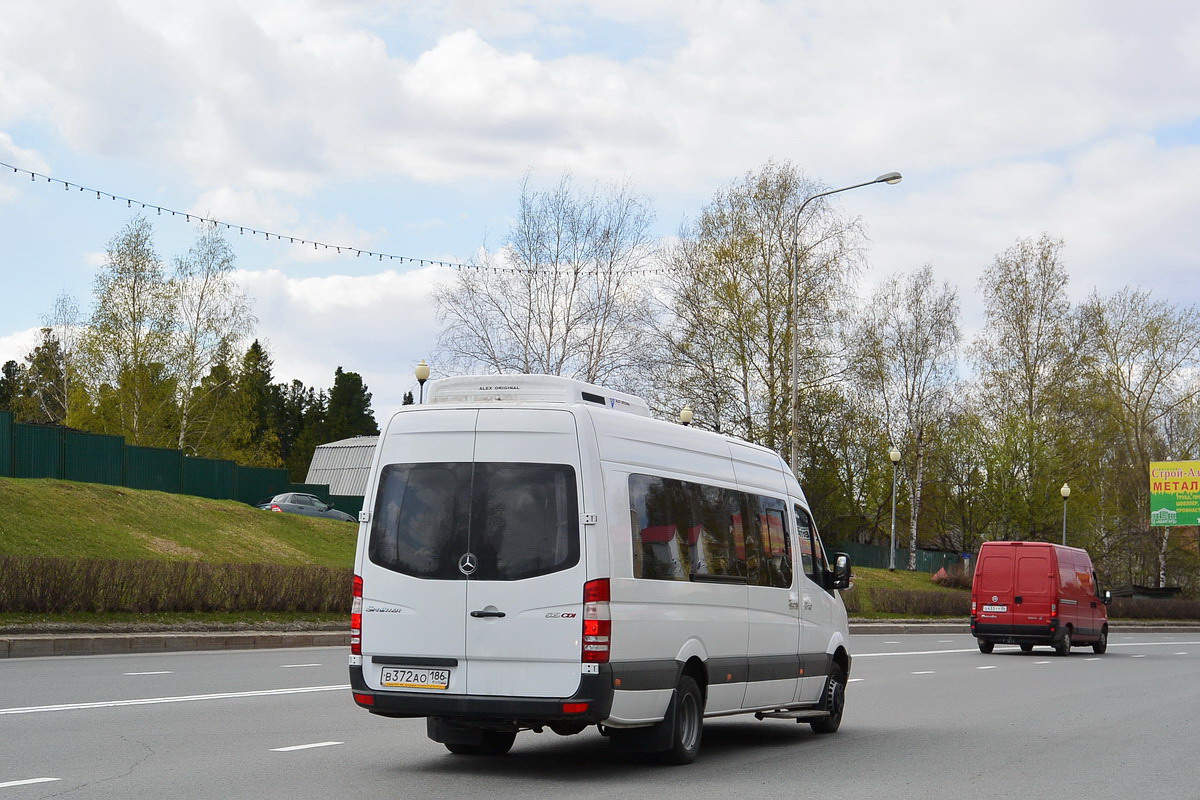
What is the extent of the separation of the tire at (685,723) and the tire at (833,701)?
2581 millimetres

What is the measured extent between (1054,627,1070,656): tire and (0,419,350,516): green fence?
2553cm

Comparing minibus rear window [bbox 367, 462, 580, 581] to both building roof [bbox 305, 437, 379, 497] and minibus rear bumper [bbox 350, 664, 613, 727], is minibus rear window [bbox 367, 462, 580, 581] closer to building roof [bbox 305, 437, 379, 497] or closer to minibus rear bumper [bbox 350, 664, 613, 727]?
minibus rear bumper [bbox 350, 664, 613, 727]

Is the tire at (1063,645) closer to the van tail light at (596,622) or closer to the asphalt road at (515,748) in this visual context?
the asphalt road at (515,748)

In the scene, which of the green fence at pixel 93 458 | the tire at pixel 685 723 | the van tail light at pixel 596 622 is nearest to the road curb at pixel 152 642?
the tire at pixel 685 723

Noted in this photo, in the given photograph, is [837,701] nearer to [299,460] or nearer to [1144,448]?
[1144,448]

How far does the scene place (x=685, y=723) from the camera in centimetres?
938

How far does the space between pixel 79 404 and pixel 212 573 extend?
3772cm

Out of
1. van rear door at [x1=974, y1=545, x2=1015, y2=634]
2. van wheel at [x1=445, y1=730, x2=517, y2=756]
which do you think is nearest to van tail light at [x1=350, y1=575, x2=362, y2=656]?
van wheel at [x1=445, y1=730, x2=517, y2=756]

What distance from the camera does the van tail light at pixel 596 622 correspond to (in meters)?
8.32

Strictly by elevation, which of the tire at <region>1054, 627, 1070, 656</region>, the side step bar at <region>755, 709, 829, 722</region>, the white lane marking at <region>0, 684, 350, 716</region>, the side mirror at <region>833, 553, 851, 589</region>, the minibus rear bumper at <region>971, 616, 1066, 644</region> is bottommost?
the tire at <region>1054, 627, 1070, 656</region>

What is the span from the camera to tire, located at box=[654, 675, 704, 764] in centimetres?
920

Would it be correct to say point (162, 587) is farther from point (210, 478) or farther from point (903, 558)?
point (903, 558)

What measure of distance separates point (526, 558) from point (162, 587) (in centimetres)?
1514

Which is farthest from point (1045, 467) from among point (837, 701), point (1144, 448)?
point (837, 701)
